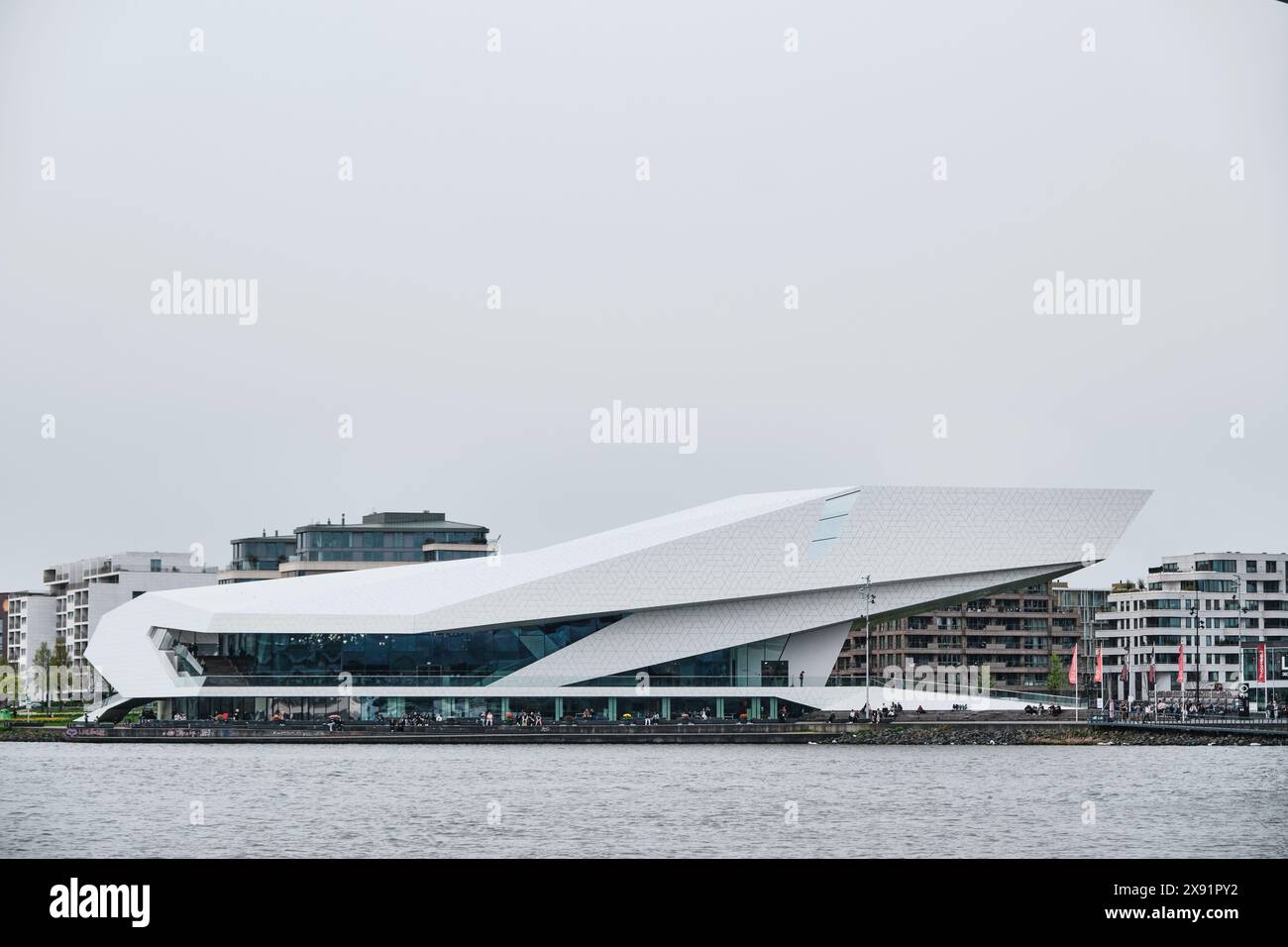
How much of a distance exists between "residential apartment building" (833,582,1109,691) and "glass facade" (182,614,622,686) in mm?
28931

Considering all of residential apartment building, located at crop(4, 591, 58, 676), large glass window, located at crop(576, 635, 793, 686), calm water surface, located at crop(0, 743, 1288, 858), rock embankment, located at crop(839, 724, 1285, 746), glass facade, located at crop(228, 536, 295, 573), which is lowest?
rock embankment, located at crop(839, 724, 1285, 746)

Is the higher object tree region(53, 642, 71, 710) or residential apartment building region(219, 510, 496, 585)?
residential apartment building region(219, 510, 496, 585)

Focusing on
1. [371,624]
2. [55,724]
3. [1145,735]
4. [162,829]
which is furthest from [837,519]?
[162,829]

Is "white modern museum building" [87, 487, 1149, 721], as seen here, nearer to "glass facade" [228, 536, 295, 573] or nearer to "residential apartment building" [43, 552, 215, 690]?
"glass facade" [228, 536, 295, 573]

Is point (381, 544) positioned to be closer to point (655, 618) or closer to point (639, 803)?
point (655, 618)

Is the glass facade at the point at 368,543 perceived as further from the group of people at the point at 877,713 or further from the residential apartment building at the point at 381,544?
the group of people at the point at 877,713

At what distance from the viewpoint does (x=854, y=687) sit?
58719 millimetres

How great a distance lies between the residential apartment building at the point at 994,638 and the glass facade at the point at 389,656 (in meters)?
28.9

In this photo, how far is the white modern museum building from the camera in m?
57.1

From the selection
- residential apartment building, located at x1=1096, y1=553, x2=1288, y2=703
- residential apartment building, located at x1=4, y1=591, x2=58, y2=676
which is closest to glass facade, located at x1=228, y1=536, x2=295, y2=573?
residential apartment building, located at x1=4, y1=591, x2=58, y2=676

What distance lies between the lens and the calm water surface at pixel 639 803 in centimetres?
2456

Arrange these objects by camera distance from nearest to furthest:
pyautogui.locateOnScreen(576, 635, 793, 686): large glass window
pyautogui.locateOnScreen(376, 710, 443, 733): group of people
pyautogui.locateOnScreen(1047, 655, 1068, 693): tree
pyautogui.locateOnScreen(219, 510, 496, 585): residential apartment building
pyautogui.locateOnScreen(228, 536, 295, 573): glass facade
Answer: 1. pyautogui.locateOnScreen(376, 710, 443, 733): group of people
2. pyautogui.locateOnScreen(576, 635, 793, 686): large glass window
3. pyautogui.locateOnScreen(1047, 655, 1068, 693): tree
4. pyautogui.locateOnScreen(219, 510, 496, 585): residential apartment building
5. pyautogui.locateOnScreen(228, 536, 295, 573): glass facade
